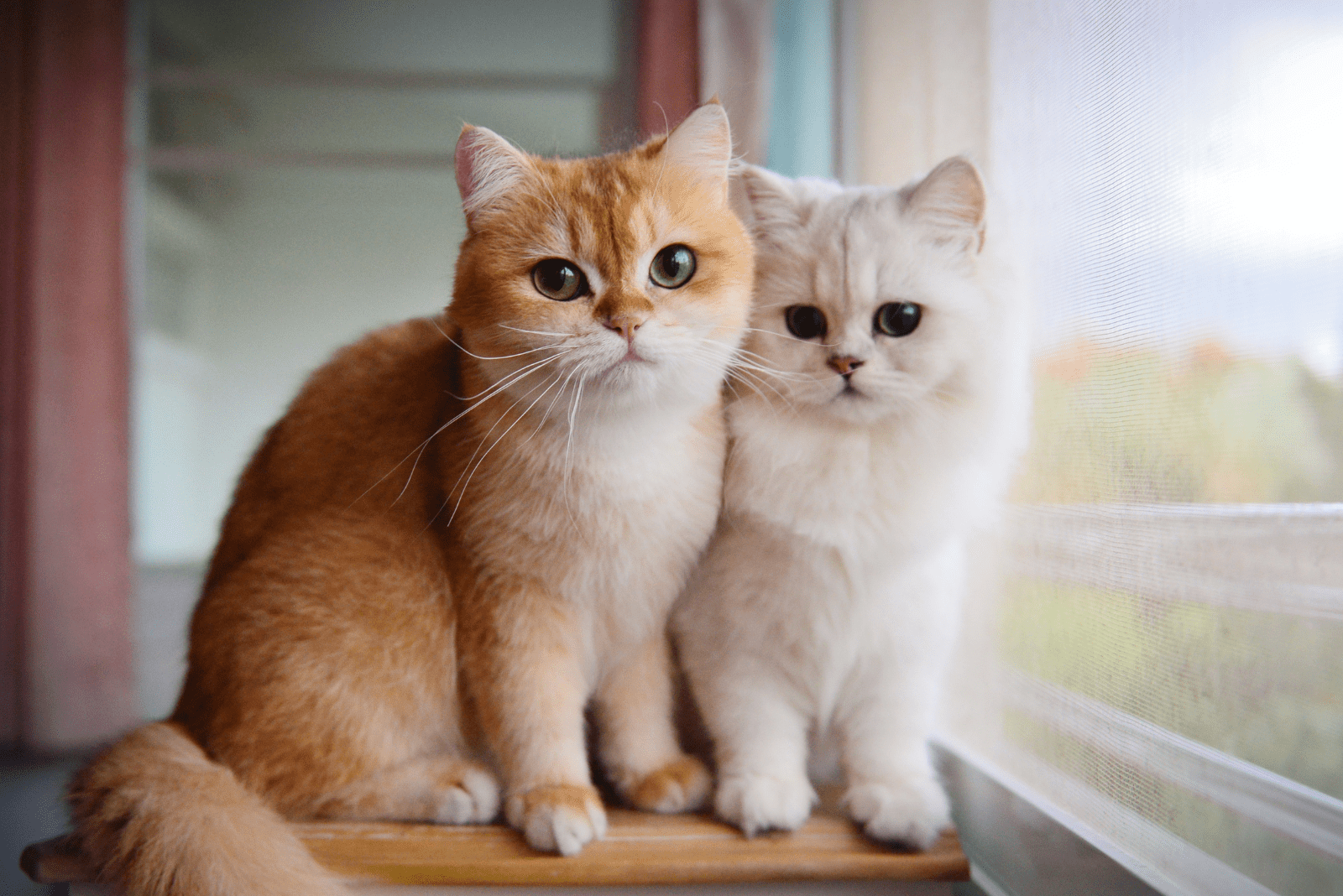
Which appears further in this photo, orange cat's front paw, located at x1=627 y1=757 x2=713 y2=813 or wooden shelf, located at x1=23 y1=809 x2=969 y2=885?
orange cat's front paw, located at x1=627 y1=757 x2=713 y2=813

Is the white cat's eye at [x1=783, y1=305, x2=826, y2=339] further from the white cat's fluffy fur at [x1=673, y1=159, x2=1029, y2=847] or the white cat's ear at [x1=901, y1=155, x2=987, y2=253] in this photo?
the white cat's ear at [x1=901, y1=155, x2=987, y2=253]

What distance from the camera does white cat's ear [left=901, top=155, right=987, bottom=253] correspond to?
86cm

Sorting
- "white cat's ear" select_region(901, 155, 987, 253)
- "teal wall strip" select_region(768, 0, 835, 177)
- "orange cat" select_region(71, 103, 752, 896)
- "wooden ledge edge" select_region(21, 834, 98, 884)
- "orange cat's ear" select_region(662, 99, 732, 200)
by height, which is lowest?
"wooden ledge edge" select_region(21, 834, 98, 884)

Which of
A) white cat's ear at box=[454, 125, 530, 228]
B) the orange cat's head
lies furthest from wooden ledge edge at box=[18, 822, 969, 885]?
white cat's ear at box=[454, 125, 530, 228]

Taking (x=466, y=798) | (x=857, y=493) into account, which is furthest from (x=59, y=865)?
(x=857, y=493)

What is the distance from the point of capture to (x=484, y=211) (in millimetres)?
908

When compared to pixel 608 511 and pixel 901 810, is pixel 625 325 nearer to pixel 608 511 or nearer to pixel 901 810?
pixel 608 511

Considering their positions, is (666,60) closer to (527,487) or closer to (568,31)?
(568,31)

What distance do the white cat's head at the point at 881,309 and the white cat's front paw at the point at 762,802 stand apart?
41cm

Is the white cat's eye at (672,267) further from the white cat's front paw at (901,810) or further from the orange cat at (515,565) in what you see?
the white cat's front paw at (901,810)

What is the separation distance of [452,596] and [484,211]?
1.47 feet

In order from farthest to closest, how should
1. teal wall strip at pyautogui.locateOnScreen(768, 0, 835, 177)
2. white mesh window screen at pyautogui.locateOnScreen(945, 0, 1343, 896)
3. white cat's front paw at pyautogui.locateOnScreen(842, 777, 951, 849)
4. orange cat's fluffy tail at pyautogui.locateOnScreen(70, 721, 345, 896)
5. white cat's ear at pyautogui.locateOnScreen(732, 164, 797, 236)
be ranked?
teal wall strip at pyautogui.locateOnScreen(768, 0, 835, 177)
white cat's ear at pyautogui.locateOnScreen(732, 164, 797, 236)
white cat's front paw at pyautogui.locateOnScreen(842, 777, 951, 849)
orange cat's fluffy tail at pyautogui.locateOnScreen(70, 721, 345, 896)
white mesh window screen at pyautogui.locateOnScreen(945, 0, 1343, 896)

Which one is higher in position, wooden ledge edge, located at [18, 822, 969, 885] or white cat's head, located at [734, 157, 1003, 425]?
white cat's head, located at [734, 157, 1003, 425]

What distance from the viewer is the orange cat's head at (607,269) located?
814 millimetres
